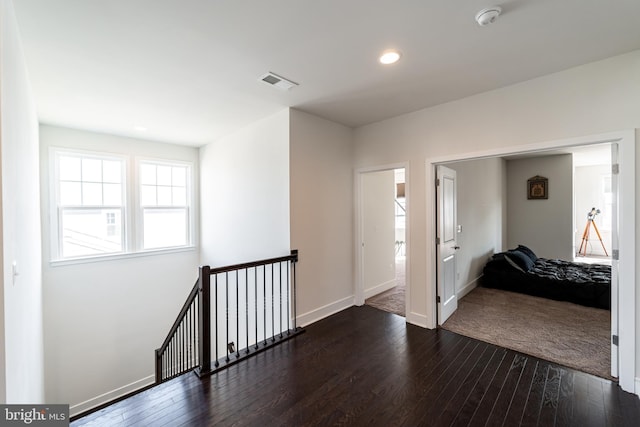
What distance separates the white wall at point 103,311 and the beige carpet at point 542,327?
4.65m

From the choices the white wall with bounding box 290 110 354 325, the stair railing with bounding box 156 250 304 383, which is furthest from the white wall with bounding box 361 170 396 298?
the stair railing with bounding box 156 250 304 383

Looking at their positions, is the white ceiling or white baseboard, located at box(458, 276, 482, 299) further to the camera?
white baseboard, located at box(458, 276, 482, 299)

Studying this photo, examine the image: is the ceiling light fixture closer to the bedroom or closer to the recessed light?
the recessed light

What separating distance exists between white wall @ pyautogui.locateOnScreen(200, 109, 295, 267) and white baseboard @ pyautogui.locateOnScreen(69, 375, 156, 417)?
6.98 feet

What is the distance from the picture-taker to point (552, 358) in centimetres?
262

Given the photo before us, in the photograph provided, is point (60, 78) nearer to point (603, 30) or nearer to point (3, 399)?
point (3, 399)

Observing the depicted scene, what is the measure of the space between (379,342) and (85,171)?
16.2 feet

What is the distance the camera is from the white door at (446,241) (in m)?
3.34

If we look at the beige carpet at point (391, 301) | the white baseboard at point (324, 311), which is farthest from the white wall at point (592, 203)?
the white baseboard at point (324, 311)

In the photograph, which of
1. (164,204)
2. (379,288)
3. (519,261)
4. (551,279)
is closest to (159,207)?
(164,204)

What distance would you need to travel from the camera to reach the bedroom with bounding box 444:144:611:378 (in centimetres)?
299

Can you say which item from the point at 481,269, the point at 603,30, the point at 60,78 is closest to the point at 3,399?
the point at 60,78

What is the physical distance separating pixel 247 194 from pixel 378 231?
91.3 inches

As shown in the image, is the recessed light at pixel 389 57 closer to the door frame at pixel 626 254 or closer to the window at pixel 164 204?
the door frame at pixel 626 254
